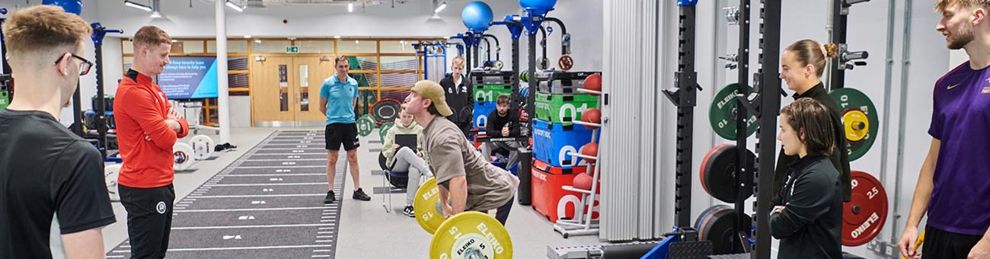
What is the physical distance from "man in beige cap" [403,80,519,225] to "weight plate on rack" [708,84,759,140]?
3.44 ft

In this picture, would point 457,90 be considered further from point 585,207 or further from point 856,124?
point 856,124

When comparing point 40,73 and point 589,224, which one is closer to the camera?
point 40,73

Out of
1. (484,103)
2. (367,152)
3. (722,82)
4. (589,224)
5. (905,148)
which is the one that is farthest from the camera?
(367,152)

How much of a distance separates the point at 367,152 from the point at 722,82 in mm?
7541

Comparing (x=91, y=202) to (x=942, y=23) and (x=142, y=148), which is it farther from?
A: (x=942, y=23)

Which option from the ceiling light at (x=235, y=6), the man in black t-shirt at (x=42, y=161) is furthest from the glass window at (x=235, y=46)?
the man in black t-shirt at (x=42, y=161)

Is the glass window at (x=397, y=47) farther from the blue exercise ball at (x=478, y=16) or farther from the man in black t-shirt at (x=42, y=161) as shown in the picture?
the man in black t-shirt at (x=42, y=161)

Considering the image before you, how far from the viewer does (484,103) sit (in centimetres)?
968

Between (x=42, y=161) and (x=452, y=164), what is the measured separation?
6.43 feet

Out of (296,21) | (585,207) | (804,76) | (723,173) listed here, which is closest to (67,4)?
(585,207)

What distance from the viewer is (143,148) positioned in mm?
3207

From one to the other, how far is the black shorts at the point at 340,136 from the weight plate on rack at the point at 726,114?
3.82 meters

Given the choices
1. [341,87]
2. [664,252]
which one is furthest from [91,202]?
[341,87]

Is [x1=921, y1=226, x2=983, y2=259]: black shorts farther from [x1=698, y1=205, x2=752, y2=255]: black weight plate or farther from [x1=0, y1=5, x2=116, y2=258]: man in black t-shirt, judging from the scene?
[x1=0, y1=5, x2=116, y2=258]: man in black t-shirt
